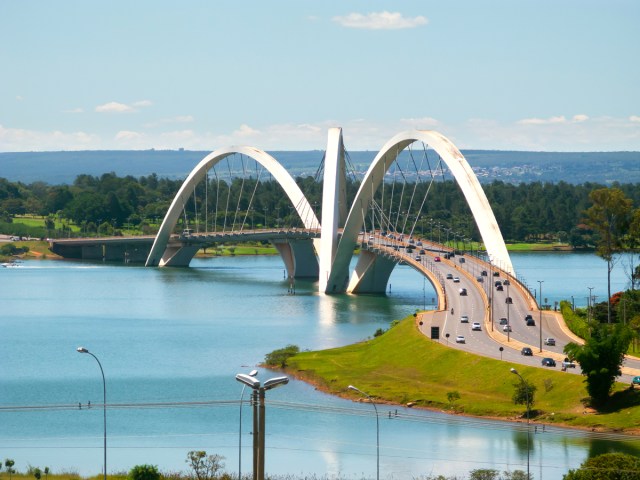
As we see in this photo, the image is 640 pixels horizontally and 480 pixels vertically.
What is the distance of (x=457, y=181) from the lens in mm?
114250

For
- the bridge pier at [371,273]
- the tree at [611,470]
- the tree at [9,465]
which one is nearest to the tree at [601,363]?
A: the tree at [611,470]

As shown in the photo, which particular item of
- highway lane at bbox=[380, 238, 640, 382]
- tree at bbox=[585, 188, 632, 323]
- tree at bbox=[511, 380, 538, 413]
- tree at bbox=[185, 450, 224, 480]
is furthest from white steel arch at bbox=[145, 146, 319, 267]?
tree at bbox=[185, 450, 224, 480]

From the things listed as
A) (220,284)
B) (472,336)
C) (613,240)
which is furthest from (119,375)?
(220,284)

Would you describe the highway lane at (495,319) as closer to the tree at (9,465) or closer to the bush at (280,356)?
the bush at (280,356)

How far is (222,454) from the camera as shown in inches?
2269

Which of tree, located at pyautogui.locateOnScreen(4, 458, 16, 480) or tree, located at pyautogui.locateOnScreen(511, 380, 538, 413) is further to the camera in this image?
tree, located at pyautogui.locateOnScreen(511, 380, 538, 413)

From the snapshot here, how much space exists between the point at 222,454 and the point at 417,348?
81.9 feet

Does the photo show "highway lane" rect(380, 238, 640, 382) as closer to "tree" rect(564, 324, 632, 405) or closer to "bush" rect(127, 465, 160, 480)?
"tree" rect(564, 324, 632, 405)

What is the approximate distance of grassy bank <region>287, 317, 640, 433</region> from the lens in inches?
2502

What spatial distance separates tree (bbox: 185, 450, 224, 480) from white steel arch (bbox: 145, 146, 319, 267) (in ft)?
311

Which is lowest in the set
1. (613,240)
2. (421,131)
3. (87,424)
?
(87,424)

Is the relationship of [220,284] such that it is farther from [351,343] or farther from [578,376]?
[578,376]

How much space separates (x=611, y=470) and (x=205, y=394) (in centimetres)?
2717

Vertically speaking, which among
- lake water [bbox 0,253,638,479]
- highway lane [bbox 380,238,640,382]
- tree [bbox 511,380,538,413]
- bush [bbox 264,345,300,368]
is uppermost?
highway lane [bbox 380,238,640,382]
